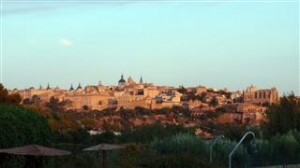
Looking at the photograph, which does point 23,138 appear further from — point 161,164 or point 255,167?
point 255,167

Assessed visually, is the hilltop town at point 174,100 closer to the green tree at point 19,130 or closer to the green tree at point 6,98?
the green tree at point 6,98

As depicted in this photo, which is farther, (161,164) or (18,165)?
(18,165)

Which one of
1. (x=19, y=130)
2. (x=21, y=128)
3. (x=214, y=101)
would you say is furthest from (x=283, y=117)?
(x=214, y=101)

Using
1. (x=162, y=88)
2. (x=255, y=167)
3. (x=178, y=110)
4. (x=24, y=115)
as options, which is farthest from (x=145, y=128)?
(x=162, y=88)

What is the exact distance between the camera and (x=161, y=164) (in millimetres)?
19000

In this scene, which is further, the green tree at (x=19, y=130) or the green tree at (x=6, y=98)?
the green tree at (x=6, y=98)

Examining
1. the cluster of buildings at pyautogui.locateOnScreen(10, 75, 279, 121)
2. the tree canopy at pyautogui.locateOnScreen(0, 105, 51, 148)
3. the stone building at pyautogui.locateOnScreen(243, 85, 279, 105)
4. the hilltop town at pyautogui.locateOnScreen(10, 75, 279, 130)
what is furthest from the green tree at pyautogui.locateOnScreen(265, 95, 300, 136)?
the stone building at pyautogui.locateOnScreen(243, 85, 279, 105)

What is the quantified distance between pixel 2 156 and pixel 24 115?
7.68 feet

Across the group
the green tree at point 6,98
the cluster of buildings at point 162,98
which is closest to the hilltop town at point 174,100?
the cluster of buildings at point 162,98

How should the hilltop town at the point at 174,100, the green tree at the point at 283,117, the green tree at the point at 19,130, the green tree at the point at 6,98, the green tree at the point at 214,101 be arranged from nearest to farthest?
the green tree at the point at 19,130 < the green tree at the point at 283,117 < the green tree at the point at 6,98 < the hilltop town at the point at 174,100 < the green tree at the point at 214,101

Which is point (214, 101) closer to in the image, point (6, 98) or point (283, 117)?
point (6, 98)

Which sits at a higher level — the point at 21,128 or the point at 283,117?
the point at 21,128

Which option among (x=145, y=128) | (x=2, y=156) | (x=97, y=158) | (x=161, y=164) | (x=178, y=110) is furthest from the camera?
(x=178, y=110)

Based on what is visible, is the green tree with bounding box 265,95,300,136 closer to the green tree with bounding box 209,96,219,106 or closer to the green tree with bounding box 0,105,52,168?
the green tree with bounding box 0,105,52,168
